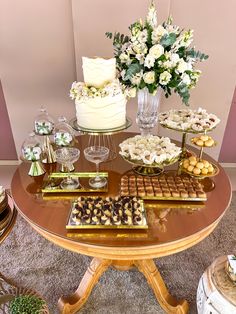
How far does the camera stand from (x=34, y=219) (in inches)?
40.6

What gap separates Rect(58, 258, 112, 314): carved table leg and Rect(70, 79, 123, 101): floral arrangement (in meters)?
0.81

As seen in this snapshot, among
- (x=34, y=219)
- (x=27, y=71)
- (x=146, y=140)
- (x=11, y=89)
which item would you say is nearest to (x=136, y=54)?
(x=146, y=140)

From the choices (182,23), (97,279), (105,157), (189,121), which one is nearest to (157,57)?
(189,121)

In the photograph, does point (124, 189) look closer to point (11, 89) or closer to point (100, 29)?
point (100, 29)

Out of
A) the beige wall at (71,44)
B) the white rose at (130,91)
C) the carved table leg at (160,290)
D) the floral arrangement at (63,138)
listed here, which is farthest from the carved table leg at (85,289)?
the beige wall at (71,44)

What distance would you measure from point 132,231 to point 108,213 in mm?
118

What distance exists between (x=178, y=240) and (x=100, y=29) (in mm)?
1524

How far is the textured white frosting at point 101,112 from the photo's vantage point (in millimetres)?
1221

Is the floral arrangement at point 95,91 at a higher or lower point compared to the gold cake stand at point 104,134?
higher

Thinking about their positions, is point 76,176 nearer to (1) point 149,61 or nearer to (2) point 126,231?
(2) point 126,231

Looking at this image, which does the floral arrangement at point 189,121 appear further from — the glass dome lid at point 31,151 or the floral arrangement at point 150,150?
the glass dome lid at point 31,151

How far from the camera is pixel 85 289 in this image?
1324 millimetres

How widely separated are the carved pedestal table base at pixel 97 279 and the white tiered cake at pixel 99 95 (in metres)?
0.70

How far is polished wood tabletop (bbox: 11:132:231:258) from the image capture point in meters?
0.93
